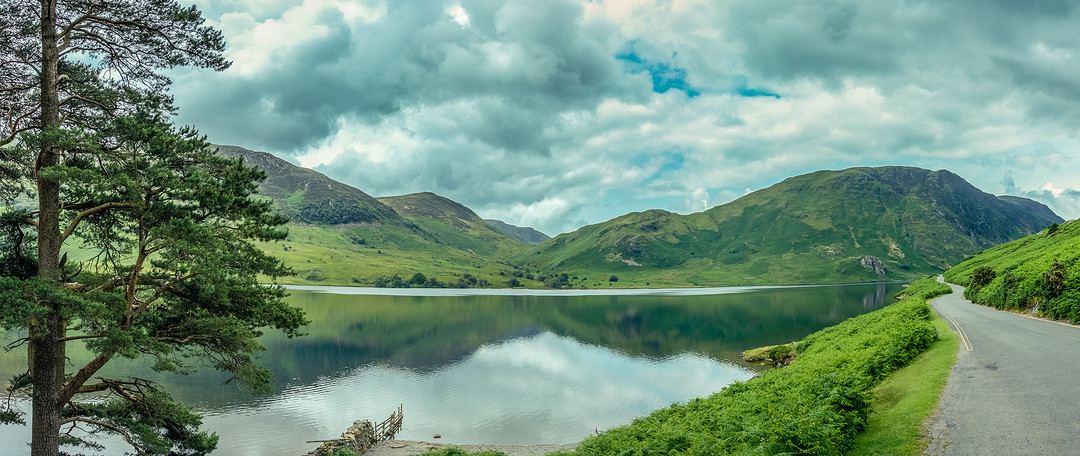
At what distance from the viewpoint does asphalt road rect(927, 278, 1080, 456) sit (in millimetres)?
14133

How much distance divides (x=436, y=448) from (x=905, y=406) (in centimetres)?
3417

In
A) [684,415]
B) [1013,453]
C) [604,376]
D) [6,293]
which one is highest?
[6,293]

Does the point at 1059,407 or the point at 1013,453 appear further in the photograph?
the point at 1059,407

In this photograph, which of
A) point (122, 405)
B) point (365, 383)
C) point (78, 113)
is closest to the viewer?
point (78, 113)

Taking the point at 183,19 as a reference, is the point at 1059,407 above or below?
below

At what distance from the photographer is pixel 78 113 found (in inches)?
936

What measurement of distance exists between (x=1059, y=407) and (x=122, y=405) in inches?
1681

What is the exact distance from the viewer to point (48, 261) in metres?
21.2

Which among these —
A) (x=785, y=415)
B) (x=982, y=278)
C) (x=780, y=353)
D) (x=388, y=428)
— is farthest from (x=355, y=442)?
(x=982, y=278)

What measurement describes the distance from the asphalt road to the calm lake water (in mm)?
32692

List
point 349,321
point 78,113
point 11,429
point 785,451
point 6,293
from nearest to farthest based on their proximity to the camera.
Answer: point 785,451 → point 6,293 → point 78,113 → point 11,429 → point 349,321

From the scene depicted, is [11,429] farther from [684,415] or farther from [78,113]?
[684,415]

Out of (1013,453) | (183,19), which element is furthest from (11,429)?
(1013,453)

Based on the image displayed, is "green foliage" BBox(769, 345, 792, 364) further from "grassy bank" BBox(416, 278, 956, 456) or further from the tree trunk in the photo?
the tree trunk
